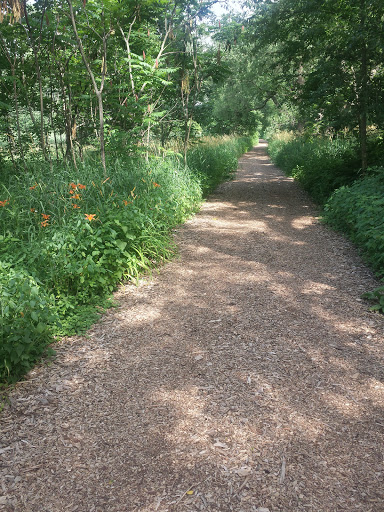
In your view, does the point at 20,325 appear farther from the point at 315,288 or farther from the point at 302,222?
the point at 302,222

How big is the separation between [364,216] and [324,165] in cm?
507

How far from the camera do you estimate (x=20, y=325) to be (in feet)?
8.74

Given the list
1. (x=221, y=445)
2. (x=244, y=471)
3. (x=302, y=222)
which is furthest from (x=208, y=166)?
(x=244, y=471)

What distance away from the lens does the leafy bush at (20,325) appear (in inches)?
101

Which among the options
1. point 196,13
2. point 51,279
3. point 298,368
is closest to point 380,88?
point 196,13

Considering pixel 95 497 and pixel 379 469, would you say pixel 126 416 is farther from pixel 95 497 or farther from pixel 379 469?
pixel 379 469

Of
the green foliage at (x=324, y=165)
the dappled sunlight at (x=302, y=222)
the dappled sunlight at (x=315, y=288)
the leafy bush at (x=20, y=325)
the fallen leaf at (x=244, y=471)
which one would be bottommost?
the fallen leaf at (x=244, y=471)

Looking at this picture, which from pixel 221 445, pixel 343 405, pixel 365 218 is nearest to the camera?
pixel 221 445

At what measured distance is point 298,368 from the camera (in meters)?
2.77

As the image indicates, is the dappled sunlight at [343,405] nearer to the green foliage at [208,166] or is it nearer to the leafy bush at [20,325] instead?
the leafy bush at [20,325]

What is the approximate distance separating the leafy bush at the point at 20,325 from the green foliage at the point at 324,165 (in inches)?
260

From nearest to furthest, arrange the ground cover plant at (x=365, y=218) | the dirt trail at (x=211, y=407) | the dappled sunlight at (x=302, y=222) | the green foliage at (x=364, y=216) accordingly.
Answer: the dirt trail at (x=211, y=407)
the ground cover plant at (x=365, y=218)
the green foliage at (x=364, y=216)
the dappled sunlight at (x=302, y=222)

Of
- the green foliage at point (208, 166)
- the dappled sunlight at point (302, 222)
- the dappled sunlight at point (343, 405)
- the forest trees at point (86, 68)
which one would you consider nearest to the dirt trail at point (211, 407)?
the dappled sunlight at point (343, 405)

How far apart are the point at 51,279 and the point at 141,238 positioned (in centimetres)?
137
